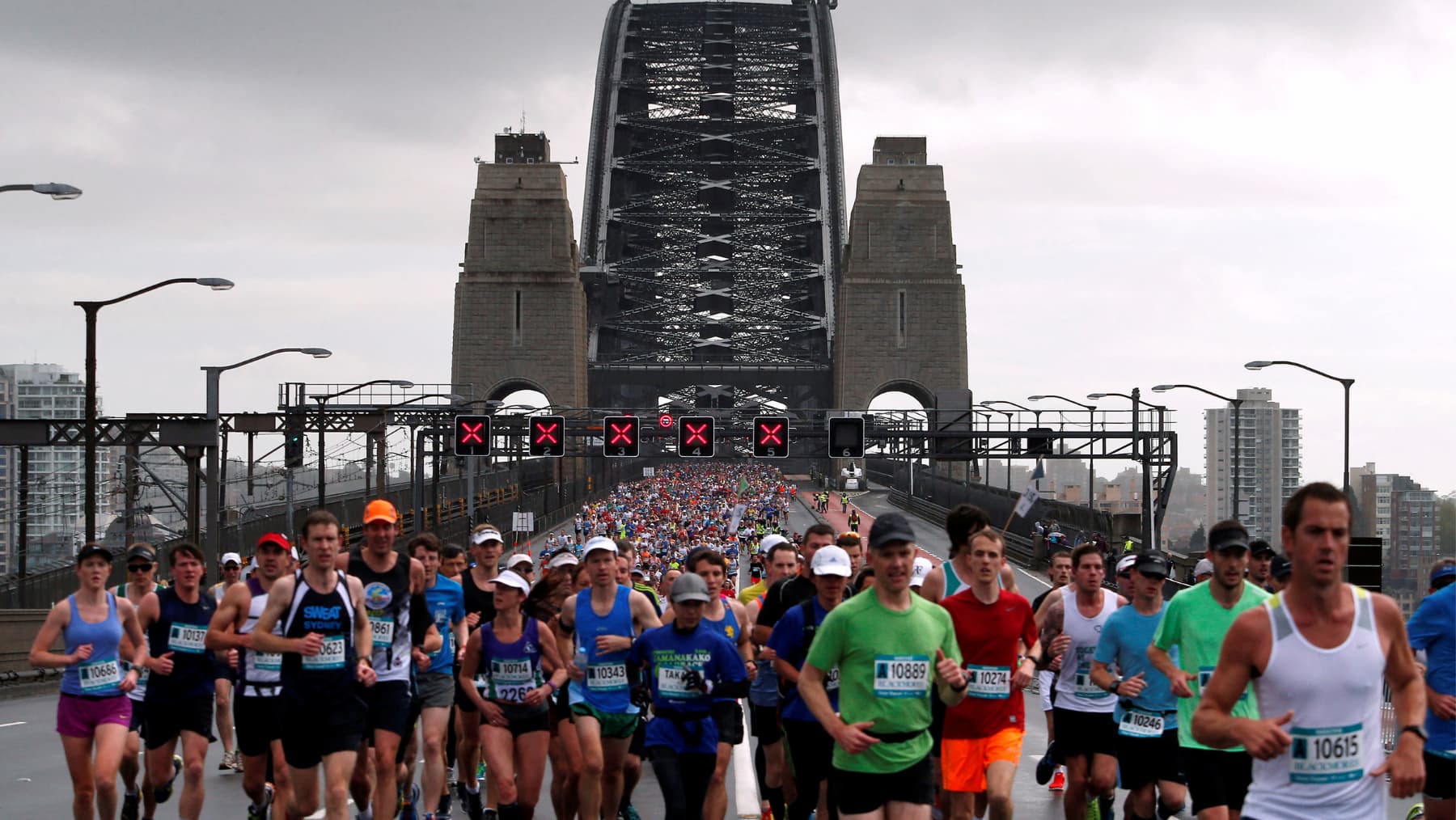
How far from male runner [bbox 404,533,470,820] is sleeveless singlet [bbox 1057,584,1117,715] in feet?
12.4

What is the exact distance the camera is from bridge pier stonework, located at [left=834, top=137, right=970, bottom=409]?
109 meters

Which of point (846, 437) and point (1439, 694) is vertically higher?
point (846, 437)

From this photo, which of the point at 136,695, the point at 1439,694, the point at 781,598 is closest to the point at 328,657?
the point at 781,598

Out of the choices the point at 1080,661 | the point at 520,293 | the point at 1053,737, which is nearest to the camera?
the point at 1080,661

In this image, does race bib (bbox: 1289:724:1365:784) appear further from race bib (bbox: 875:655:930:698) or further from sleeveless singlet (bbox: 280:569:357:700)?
sleeveless singlet (bbox: 280:569:357:700)

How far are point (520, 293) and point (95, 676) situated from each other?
97743mm

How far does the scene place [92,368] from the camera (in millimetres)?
28938

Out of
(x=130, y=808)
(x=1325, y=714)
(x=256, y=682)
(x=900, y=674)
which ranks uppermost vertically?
(x=1325, y=714)

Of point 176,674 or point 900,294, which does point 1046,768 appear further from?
point 900,294

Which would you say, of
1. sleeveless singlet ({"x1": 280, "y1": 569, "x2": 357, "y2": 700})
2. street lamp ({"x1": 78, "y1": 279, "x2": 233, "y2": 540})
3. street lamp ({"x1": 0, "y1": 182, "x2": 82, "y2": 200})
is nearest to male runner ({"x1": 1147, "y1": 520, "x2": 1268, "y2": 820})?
sleeveless singlet ({"x1": 280, "y1": 569, "x2": 357, "y2": 700})

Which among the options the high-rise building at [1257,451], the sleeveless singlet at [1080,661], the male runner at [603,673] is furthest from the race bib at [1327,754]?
the high-rise building at [1257,451]

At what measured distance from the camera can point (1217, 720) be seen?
5.35 metres

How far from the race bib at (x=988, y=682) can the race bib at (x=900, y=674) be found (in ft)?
4.61

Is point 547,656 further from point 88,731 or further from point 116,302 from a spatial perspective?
point 116,302
